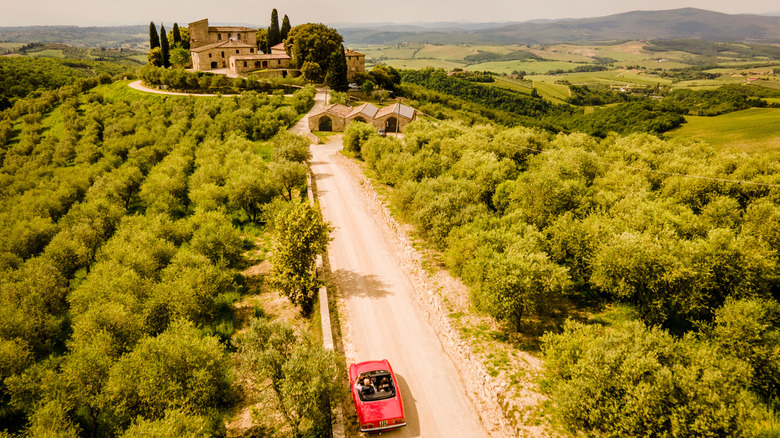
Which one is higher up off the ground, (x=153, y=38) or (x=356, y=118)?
(x=153, y=38)

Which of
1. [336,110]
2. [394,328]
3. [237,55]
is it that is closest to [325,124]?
[336,110]

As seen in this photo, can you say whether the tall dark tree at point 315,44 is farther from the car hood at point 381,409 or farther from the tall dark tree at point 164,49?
the car hood at point 381,409

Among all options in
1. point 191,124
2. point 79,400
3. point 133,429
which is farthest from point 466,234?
point 191,124

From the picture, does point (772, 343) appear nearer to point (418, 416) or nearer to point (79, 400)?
point (418, 416)

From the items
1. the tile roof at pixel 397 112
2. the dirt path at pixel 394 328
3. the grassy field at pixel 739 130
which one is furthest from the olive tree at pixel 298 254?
the grassy field at pixel 739 130

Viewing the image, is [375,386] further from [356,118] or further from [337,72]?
[337,72]

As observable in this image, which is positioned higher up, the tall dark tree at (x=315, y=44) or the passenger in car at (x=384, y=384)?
the tall dark tree at (x=315, y=44)
